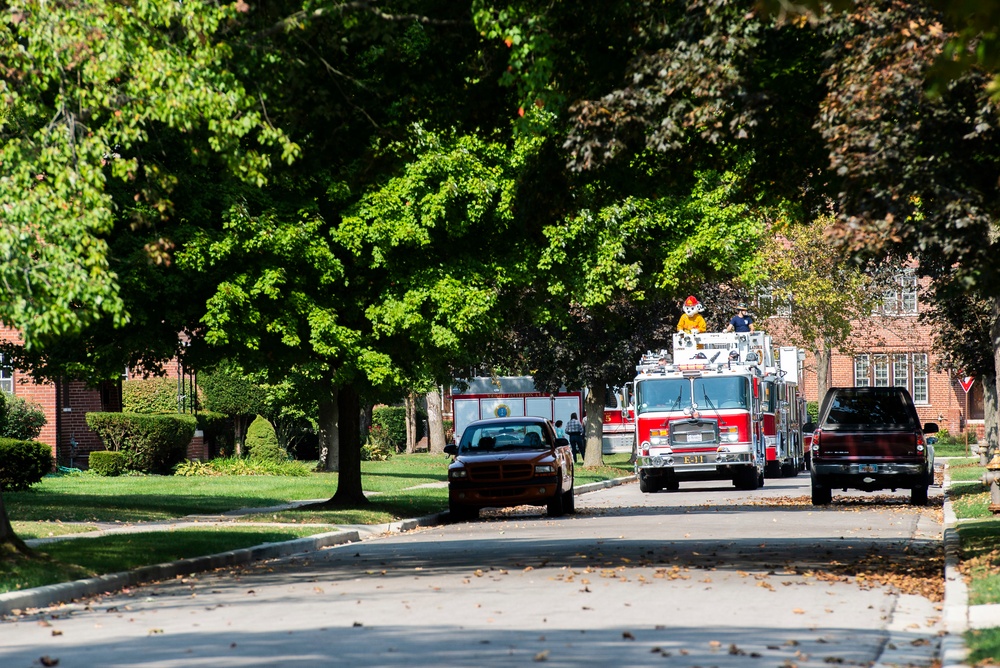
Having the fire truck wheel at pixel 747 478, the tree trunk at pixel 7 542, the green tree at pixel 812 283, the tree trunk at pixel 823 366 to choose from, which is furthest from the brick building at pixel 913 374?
the tree trunk at pixel 7 542

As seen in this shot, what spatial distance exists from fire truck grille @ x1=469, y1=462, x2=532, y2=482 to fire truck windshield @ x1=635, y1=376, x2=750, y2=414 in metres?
8.43

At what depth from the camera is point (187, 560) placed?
54.4 ft

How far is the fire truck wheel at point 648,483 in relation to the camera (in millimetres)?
34250

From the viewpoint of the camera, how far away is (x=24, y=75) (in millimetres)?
13711

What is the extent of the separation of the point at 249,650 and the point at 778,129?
7.50 meters

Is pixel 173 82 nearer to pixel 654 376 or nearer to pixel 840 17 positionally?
pixel 840 17

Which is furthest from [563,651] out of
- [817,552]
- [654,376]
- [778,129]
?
[654,376]

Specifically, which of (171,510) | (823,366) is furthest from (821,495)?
(823,366)

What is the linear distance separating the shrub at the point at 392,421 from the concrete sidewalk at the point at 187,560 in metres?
36.0

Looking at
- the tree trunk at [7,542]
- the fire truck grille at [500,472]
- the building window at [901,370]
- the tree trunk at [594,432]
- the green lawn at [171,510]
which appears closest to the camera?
the tree trunk at [7,542]

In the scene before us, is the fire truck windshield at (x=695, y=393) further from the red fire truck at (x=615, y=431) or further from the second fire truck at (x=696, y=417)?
the red fire truck at (x=615, y=431)

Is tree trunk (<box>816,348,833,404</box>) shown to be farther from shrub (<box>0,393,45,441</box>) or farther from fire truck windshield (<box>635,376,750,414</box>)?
shrub (<box>0,393,45,441</box>)

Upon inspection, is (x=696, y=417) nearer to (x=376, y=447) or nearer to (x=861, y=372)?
(x=376, y=447)

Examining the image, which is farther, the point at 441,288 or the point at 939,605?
the point at 441,288
